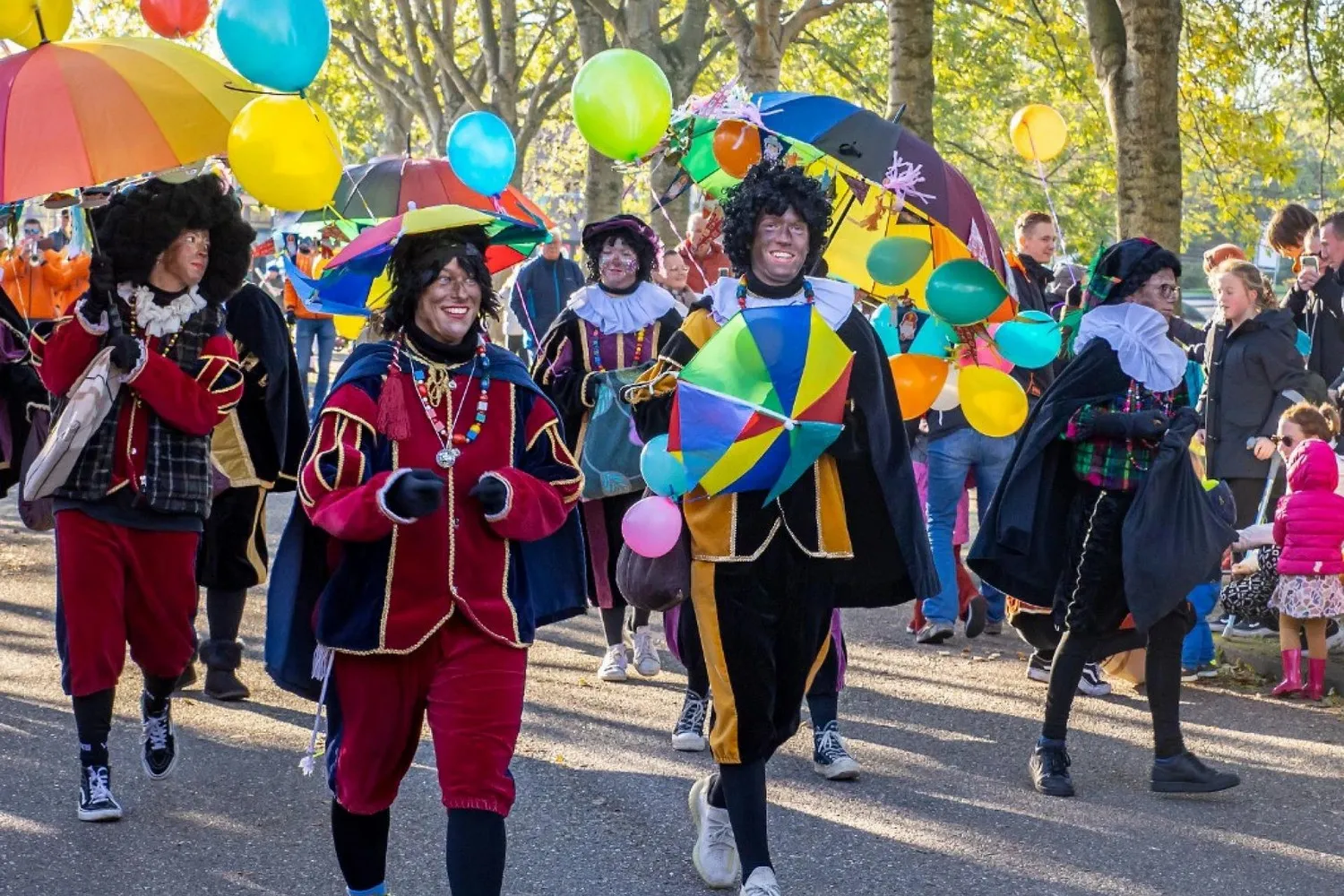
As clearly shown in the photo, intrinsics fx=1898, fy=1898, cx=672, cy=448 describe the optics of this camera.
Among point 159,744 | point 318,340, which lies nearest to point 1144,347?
point 159,744

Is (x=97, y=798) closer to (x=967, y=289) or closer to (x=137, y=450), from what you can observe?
(x=137, y=450)

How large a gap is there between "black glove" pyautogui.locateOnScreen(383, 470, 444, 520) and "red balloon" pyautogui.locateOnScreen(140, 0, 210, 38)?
3096 millimetres

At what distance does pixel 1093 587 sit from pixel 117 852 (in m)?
3.23

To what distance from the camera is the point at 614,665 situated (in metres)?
8.28

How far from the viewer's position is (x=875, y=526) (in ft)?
16.9

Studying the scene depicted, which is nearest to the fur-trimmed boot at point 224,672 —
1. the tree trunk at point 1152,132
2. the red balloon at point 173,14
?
the red balloon at point 173,14

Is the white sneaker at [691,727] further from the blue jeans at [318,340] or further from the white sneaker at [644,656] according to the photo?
the blue jeans at [318,340]

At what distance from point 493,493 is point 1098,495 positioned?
284 centimetres

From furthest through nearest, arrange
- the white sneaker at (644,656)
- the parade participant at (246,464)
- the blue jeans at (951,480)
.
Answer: the blue jeans at (951,480) < the white sneaker at (644,656) < the parade participant at (246,464)

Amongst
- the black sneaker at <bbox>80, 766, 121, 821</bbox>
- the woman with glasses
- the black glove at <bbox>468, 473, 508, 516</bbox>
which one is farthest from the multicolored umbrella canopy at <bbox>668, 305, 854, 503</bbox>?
the woman with glasses

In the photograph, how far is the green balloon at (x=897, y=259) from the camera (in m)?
6.22

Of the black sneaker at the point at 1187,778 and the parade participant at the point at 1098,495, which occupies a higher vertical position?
the parade participant at the point at 1098,495

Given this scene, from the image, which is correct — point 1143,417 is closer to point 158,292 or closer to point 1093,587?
point 1093,587

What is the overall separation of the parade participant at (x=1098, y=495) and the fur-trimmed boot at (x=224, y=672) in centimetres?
305
